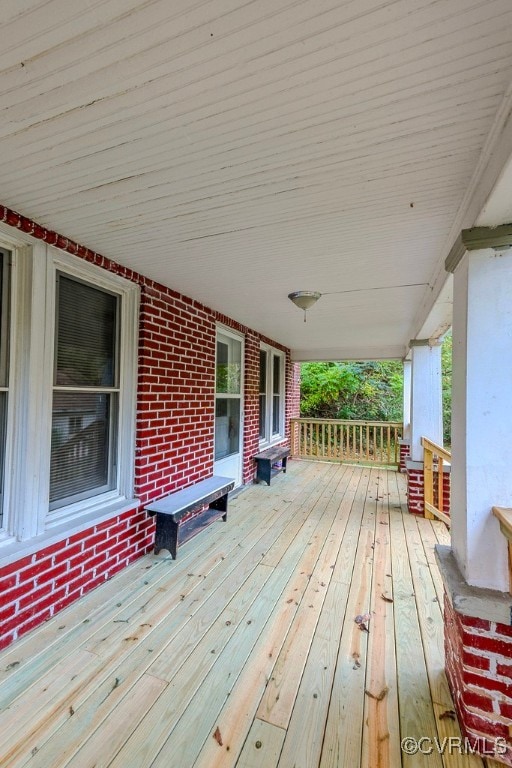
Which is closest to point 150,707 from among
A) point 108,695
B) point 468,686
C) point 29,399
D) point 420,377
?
point 108,695

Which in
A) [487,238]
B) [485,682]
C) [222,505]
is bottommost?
[222,505]

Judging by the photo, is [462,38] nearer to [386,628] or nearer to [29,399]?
[29,399]

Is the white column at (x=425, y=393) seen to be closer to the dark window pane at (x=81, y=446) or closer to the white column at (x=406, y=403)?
the white column at (x=406, y=403)

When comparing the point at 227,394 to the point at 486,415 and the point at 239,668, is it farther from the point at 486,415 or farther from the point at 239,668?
the point at 486,415

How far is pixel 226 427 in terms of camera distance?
4586 mm

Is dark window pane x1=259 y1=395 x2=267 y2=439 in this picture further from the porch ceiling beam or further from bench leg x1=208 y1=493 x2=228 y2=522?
the porch ceiling beam

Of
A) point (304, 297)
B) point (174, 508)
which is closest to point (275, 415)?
point (304, 297)

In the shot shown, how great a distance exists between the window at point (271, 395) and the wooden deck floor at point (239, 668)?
3.15 meters

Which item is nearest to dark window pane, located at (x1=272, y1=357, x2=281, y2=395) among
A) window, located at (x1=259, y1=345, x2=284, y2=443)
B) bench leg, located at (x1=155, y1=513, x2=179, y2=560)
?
window, located at (x1=259, y1=345, x2=284, y2=443)

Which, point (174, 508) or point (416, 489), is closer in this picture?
point (174, 508)

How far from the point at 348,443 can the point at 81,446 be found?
224 inches

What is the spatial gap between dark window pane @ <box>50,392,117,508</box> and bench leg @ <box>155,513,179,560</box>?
52 cm

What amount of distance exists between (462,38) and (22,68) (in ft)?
4.03

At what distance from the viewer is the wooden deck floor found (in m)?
1.33
